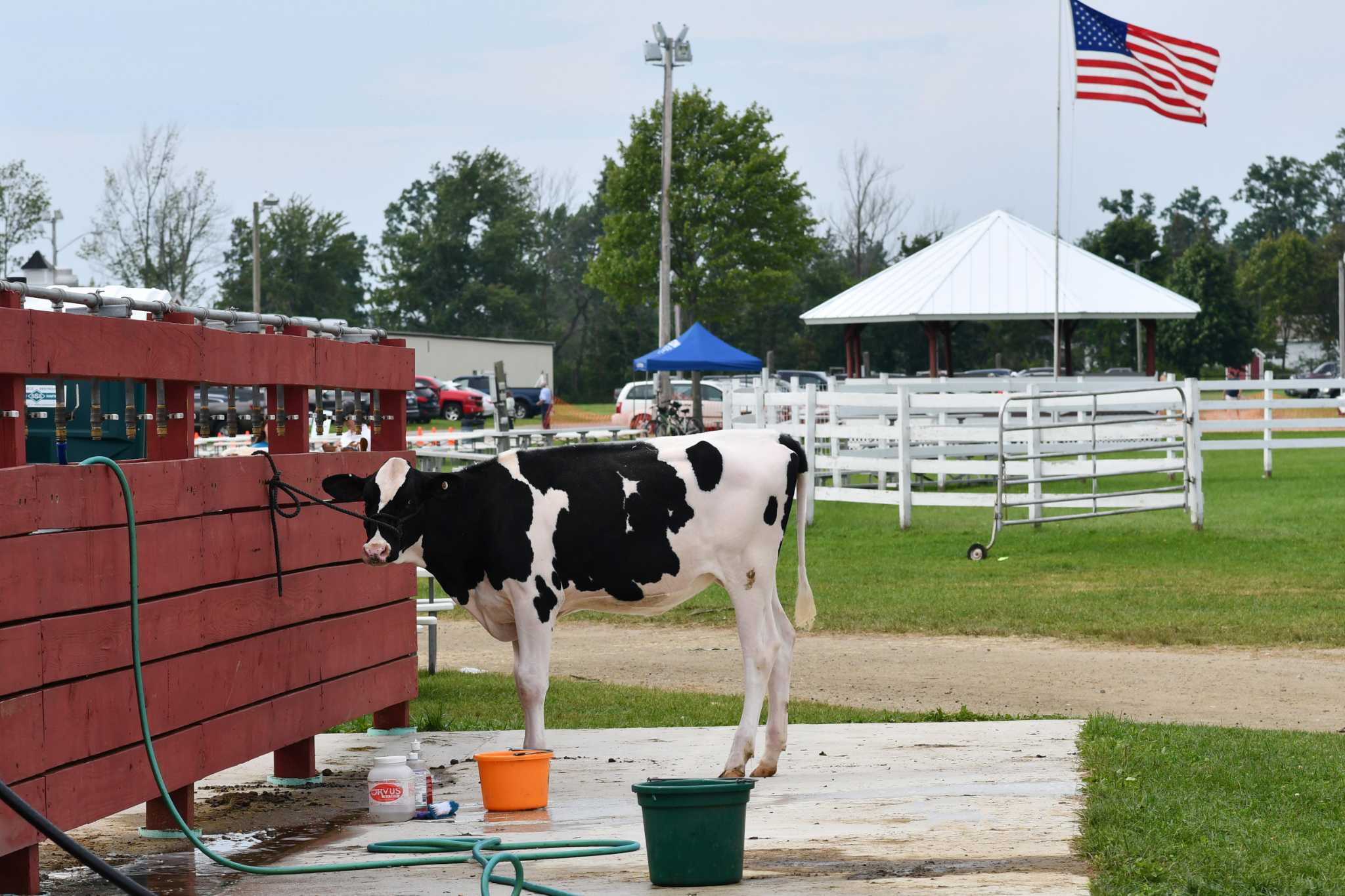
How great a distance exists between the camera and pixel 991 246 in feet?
138

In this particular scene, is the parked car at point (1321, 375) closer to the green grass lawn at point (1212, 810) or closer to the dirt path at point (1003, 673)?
the dirt path at point (1003, 673)

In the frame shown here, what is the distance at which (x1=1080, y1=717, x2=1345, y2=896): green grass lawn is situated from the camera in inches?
228

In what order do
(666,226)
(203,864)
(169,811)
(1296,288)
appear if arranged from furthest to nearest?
1. (1296,288)
2. (666,226)
3. (169,811)
4. (203,864)

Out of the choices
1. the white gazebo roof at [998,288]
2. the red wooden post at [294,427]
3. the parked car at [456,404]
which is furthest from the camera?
the parked car at [456,404]

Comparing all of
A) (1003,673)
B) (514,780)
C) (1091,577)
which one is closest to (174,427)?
(514,780)

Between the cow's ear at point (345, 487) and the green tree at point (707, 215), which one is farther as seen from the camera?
the green tree at point (707, 215)

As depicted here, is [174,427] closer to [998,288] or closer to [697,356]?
[697,356]

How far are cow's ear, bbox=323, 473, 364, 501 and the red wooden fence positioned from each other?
18 centimetres

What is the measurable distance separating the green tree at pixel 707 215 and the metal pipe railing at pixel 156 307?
180 ft

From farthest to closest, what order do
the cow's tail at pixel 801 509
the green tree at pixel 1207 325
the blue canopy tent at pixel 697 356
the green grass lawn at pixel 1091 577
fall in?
the green tree at pixel 1207 325 → the blue canopy tent at pixel 697 356 → the green grass lawn at pixel 1091 577 → the cow's tail at pixel 801 509

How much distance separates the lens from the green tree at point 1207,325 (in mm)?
77562

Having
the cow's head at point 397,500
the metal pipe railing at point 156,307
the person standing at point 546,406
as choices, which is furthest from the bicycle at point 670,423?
the cow's head at point 397,500

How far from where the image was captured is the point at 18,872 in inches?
227

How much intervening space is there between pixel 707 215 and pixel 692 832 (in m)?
59.0
